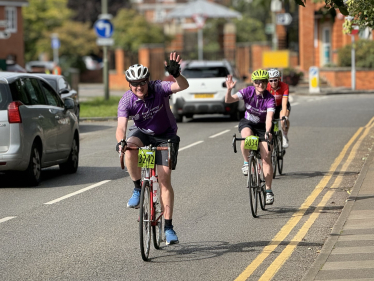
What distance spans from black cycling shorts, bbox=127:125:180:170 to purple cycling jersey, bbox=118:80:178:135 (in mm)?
48

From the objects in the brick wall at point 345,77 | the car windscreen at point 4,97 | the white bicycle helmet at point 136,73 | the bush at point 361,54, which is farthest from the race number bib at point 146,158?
the bush at point 361,54

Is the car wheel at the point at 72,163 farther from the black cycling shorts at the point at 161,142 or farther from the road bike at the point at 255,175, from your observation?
the black cycling shorts at the point at 161,142

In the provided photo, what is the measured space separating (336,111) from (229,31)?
36036 mm

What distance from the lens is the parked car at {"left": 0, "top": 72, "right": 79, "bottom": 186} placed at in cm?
1198

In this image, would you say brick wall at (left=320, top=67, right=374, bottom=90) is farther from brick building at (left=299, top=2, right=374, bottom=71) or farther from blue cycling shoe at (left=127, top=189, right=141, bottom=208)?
blue cycling shoe at (left=127, top=189, right=141, bottom=208)

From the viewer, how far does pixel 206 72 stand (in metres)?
24.9

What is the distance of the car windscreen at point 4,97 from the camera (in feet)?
39.6

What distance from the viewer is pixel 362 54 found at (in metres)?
41.5

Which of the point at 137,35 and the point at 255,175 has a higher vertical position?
the point at 137,35

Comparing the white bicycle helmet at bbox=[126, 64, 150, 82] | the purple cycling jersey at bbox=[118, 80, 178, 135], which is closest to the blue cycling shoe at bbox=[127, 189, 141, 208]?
the purple cycling jersey at bbox=[118, 80, 178, 135]

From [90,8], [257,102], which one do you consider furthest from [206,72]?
[90,8]

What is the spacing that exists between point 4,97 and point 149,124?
481cm

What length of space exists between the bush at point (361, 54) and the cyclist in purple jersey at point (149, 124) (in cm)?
3408

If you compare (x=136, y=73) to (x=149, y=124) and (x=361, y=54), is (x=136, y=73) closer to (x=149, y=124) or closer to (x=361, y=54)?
(x=149, y=124)
